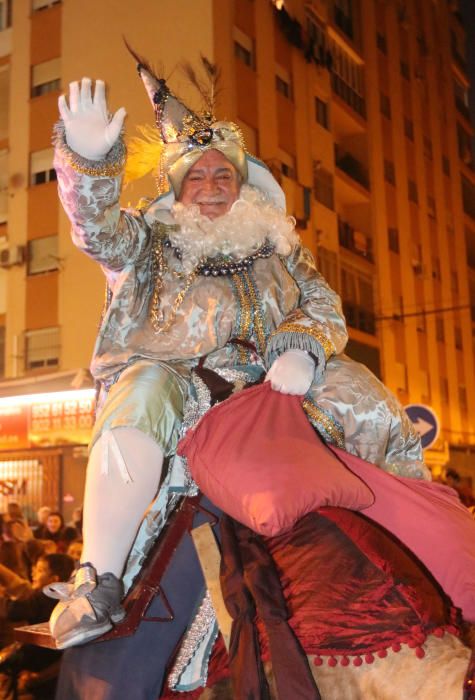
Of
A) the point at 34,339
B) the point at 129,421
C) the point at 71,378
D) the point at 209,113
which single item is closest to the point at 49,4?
the point at 34,339

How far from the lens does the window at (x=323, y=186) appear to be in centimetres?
2133

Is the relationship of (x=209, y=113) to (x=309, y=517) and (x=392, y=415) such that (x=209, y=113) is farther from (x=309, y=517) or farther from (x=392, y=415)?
(x=309, y=517)

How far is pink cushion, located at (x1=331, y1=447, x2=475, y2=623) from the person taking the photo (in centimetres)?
226

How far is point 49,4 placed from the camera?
1962 centimetres

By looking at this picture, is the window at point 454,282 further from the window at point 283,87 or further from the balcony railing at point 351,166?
the window at point 283,87

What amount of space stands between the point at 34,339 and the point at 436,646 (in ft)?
56.6

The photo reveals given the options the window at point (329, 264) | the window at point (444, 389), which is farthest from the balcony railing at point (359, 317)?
the window at point (444, 389)

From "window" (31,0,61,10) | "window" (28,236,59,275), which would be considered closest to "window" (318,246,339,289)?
"window" (28,236,59,275)

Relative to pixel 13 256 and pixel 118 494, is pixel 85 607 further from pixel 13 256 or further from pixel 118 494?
pixel 13 256

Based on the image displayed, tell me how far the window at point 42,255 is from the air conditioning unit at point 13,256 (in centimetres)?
16

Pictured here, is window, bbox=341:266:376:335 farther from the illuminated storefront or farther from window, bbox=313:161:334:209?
the illuminated storefront

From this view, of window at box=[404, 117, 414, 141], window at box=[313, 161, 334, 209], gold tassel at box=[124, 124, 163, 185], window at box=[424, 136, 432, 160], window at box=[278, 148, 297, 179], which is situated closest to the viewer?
gold tassel at box=[124, 124, 163, 185]

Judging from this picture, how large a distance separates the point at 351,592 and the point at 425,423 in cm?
851

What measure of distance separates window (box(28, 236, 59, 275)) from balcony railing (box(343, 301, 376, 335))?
7.84 meters
